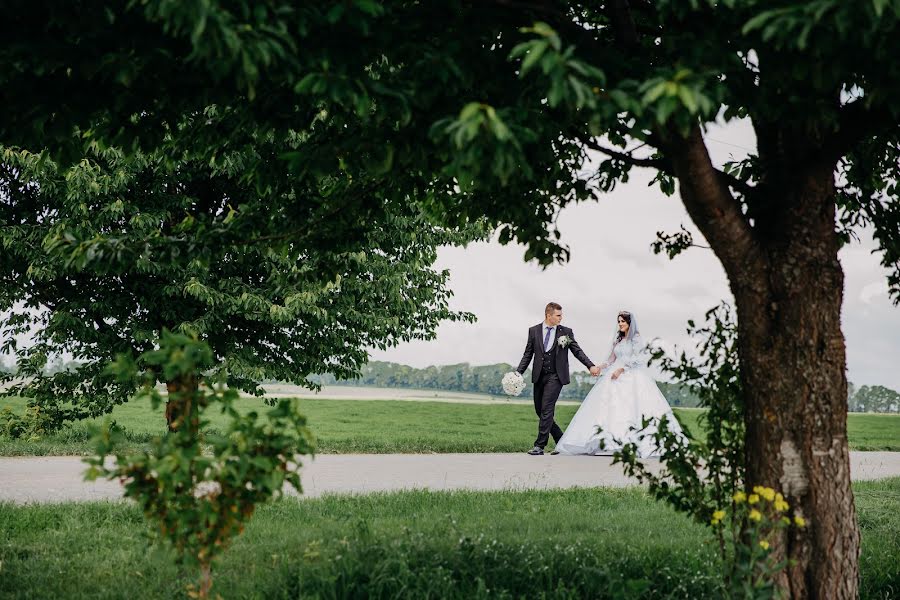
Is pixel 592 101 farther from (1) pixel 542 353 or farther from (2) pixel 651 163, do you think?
(1) pixel 542 353

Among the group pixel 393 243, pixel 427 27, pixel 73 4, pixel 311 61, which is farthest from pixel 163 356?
pixel 393 243

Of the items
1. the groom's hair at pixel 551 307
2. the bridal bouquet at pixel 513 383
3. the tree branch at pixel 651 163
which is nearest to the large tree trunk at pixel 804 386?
the tree branch at pixel 651 163

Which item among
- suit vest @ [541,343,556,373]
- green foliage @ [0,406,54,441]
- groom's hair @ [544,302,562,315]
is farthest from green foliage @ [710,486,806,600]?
green foliage @ [0,406,54,441]

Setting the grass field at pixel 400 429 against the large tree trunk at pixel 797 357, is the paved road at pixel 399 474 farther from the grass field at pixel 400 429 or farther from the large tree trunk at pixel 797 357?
the large tree trunk at pixel 797 357

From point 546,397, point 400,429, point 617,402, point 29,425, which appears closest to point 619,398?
point 617,402

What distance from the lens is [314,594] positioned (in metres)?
4.89

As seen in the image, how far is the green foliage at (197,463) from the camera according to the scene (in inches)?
141

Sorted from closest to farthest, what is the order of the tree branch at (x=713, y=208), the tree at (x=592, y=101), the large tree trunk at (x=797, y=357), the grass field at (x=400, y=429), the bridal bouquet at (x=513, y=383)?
the tree at (x=592, y=101)
the tree branch at (x=713, y=208)
the large tree trunk at (x=797, y=357)
the grass field at (x=400, y=429)
the bridal bouquet at (x=513, y=383)

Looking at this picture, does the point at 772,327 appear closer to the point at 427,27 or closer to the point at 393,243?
the point at 427,27

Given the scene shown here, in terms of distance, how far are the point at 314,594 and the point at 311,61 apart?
9.94 ft

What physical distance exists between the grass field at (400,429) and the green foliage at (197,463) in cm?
313

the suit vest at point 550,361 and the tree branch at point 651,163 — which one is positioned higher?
the tree branch at point 651,163

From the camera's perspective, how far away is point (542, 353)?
1387cm

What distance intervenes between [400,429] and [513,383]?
270 inches
